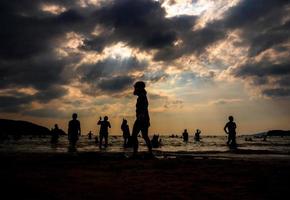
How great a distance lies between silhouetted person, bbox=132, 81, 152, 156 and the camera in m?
10.8

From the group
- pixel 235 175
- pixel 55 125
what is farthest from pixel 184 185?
pixel 55 125

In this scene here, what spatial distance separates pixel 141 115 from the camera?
35.6ft

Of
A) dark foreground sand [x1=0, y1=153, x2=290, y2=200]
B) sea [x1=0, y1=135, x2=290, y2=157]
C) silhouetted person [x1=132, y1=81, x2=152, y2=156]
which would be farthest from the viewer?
sea [x1=0, y1=135, x2=290, y2=157]

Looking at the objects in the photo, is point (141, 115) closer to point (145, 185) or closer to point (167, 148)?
point (145, 185)

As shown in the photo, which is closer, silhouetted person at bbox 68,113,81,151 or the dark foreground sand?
the dark foreground sand

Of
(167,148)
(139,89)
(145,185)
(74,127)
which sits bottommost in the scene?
(167,148)

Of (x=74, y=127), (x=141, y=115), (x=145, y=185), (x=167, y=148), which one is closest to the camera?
(x=145, y=185)

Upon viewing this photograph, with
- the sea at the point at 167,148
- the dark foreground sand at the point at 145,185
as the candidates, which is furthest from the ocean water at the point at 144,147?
the dark foreground sand at the point at 145,185

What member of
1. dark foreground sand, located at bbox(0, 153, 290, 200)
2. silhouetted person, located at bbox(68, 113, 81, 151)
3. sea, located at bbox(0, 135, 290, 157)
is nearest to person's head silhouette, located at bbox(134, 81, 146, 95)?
dark foreground sand, located at bbox(0, 153, 290, 200)

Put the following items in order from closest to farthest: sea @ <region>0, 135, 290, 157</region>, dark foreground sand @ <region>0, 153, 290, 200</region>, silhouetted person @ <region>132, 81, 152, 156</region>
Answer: dark foreground sand @ <region>0, 153, 290, 200</region>, silhouetted person @ <region>132, 81, 152, 156</region>, sea @ <region>0, 135, 290, 157</region>

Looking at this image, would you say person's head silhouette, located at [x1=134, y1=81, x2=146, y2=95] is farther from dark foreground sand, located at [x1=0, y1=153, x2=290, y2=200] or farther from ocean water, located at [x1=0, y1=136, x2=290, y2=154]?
ocean water, located at [x1=0, y1=136, x2=290, y2=154]

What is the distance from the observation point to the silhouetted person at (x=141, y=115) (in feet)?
35.5

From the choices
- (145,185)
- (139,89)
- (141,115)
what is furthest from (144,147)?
(145,185)

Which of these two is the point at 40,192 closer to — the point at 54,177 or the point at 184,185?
the point at 54,177
